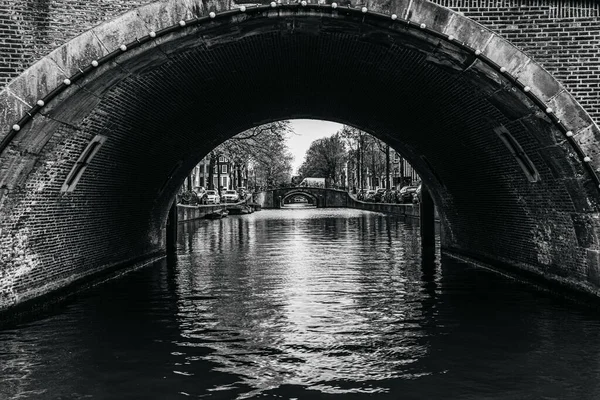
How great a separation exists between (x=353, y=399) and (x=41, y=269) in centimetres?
687

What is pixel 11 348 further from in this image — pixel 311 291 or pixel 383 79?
pixel 383 79

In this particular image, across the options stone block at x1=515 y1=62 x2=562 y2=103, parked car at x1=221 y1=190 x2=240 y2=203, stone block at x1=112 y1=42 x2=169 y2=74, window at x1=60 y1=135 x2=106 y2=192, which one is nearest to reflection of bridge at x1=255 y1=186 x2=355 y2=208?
parked car at x1=221 y1=190 x2=240 y2=203

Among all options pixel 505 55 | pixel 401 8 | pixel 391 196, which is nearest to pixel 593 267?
pixel 505 55

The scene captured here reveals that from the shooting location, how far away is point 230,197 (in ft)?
218

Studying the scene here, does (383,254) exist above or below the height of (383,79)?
below

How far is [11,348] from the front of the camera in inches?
315

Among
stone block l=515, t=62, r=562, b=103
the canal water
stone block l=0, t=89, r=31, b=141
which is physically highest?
stone block l=515, t=62, r=562, b=103

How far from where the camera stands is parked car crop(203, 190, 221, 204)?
5275 cm

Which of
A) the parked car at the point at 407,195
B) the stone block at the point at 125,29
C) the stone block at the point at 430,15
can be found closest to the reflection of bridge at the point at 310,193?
the parked car at the point at 407,195

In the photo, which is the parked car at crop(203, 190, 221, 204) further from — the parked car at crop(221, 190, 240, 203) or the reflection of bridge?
the reflection of bridge

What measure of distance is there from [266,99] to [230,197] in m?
51.4

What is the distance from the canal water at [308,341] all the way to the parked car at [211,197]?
38376 millimetres

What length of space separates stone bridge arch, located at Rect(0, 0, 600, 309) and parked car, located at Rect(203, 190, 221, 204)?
3740 centimetres

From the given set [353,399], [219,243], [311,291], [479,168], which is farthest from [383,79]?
[219,243]
